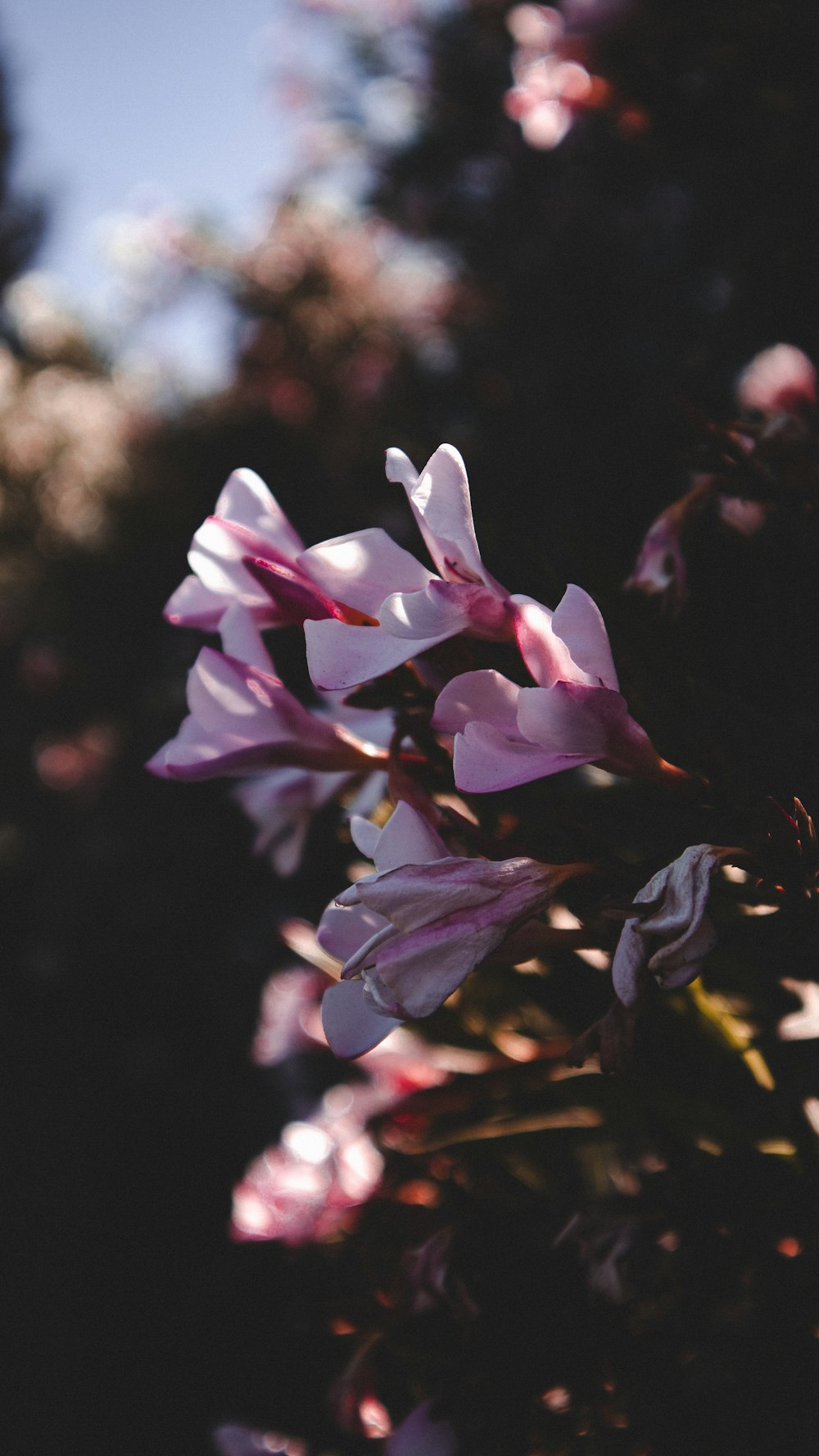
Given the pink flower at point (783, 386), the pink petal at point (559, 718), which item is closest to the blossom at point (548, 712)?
the pink petal at point (559, 718)

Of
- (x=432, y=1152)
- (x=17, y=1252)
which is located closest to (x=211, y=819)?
(x=17, y=1252)

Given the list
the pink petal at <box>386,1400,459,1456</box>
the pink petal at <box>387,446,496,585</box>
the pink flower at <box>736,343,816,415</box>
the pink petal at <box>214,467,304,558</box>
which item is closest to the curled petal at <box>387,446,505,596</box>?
the pink petal at <box>387,446,496,585</box>

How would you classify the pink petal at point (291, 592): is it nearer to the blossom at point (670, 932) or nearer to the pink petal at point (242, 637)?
the pink petal at point (242, 637)

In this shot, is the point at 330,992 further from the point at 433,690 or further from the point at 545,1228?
the point at 545,1228

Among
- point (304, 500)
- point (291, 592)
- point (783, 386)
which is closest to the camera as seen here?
point (291, 592)

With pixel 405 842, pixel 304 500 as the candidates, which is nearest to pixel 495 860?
pixel 405 842

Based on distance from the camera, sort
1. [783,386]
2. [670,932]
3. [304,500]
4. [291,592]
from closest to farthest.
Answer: [670,932], [291,592], [783,386], [304,500]

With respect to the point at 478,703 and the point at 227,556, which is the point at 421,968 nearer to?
the point at 478,703

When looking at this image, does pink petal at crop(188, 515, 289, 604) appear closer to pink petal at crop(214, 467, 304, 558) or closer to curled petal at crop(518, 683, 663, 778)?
pink petal at crop(214, 467, 304, 558)
